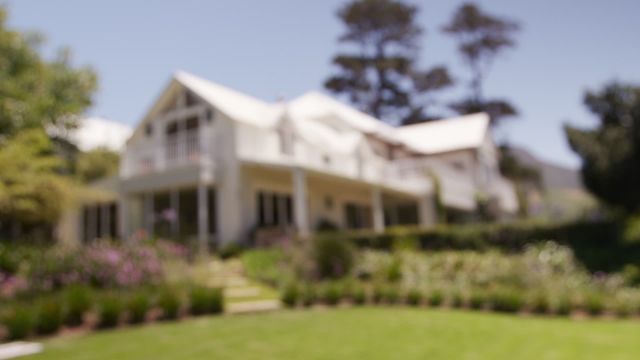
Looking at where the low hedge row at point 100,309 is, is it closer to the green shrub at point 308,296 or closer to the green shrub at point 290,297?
the green shrub at point 290,297

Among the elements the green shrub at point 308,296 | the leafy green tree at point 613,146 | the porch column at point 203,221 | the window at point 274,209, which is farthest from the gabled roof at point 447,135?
the green shrub at point 308,296

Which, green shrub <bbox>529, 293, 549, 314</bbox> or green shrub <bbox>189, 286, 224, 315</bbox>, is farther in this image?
green shrub <bbox>529, 293, 549, 314</bbox>

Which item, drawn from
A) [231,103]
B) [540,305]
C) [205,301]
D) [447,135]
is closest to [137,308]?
[205,301]

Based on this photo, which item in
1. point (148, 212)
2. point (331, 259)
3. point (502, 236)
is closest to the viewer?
point (331, 259)

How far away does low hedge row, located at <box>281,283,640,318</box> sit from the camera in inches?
402

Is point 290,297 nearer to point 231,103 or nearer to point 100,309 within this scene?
point 100,309

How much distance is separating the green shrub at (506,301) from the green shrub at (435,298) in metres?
1.00

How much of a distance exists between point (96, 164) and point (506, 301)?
793 inches

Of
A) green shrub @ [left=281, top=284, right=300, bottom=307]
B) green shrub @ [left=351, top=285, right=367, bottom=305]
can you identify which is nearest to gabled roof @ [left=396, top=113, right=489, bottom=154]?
green shrub @ [left=351, top=285, right=367, bottom=305]

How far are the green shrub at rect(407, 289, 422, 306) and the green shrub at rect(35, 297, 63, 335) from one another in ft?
22.1

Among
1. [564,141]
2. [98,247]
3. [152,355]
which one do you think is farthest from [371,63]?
[152,355]

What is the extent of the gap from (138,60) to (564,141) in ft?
53.7

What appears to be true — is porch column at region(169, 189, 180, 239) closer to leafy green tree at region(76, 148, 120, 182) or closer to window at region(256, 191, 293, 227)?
window at region(256, 191, 293, 227)

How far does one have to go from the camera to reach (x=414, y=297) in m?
11.1
